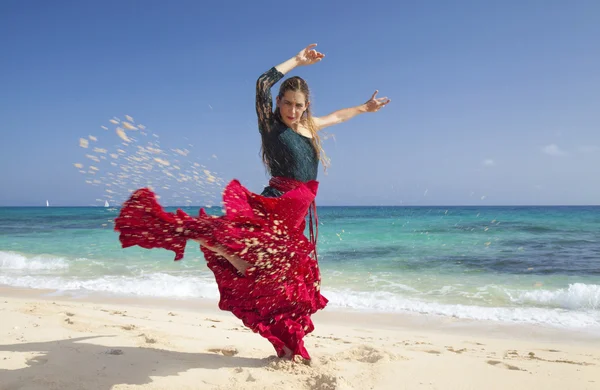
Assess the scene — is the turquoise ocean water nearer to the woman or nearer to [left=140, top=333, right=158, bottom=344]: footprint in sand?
the woman

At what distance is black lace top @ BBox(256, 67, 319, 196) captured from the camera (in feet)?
9.97

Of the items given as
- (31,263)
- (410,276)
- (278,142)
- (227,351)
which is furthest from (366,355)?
(31,263)

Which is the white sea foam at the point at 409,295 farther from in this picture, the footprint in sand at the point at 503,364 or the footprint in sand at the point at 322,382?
the footprint in sand at the point at 322,382

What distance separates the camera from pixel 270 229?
274cm

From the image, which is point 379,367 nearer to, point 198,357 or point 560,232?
point 198,357

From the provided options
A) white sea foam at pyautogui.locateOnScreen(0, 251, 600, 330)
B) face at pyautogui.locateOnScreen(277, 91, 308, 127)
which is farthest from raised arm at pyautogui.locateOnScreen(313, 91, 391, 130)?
white sea foam at pyautogui.locateOnScreen(0, 251, 600, 330)

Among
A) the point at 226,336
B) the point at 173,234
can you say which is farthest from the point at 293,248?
the point at 226,336

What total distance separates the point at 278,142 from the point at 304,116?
1.10ft

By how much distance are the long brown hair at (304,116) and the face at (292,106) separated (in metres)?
0.03

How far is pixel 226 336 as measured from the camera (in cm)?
411

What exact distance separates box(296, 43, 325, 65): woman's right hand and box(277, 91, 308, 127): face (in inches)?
14.2

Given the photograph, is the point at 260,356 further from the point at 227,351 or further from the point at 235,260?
the point at 235,260

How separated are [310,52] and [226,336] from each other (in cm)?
254

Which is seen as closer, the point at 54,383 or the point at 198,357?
the point at 54,383
